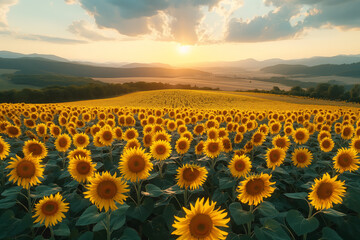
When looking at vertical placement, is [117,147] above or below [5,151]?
below

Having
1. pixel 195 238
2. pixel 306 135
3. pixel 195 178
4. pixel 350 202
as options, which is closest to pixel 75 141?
pixel 195 178

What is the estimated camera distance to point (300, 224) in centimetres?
304

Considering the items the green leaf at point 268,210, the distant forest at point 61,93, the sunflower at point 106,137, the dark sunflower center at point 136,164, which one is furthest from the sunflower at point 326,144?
the distant forest at point 61,93

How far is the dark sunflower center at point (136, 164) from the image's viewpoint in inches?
152

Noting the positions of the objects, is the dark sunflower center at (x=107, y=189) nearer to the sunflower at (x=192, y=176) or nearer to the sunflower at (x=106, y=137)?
the sunflower at (x=192, y=176)

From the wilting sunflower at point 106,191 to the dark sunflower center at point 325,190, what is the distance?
285cm

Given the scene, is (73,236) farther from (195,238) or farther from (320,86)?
(320,86)

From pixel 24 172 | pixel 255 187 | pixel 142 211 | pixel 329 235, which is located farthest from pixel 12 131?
pixel 329 235

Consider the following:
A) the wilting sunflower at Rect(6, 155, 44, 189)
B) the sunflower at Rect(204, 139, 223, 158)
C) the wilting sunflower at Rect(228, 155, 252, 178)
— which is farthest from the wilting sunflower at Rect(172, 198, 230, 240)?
the sunflower at Rect(204, 139, 223, 158)

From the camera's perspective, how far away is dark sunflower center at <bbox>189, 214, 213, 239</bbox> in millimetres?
2291

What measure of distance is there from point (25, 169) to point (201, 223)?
10.9ft

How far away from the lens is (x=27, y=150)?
500cm

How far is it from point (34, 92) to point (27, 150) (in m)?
64.2

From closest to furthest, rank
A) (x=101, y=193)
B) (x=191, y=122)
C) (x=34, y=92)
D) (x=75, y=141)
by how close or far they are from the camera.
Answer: (x=101, y=193)
(x=75, y=141)
(x=191, y=122)
(x=34, y=92)
